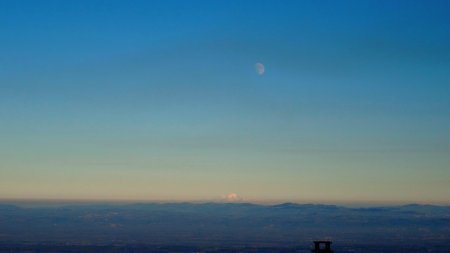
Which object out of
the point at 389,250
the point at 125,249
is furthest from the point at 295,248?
the point at 125,249

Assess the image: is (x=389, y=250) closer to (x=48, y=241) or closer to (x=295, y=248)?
(x=295, y=248)

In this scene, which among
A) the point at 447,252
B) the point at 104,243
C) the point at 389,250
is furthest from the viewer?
the point at 104,243

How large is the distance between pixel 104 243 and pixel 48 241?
20.5 meters

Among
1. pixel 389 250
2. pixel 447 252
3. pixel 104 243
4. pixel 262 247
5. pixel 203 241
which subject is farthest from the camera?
pixel 203 241

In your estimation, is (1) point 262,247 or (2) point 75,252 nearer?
(2) point 75,252

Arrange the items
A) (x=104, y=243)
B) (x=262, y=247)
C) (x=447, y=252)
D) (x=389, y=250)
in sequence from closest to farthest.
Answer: (x=447, y=252) → (x=389, y=250) → (x=262, y=247) → (x=104, y=243)

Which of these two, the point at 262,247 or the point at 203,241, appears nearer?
the point at 262,247

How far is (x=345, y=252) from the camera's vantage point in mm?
143625

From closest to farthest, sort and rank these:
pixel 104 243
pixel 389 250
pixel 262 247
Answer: pixel 389 250, pixel 262 247, pixel 104 243

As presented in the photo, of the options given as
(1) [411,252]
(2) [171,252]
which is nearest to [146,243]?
(2) [171,252]

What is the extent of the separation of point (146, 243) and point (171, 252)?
1227 inches

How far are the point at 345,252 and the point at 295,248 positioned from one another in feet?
66.8

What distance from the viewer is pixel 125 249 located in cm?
15750

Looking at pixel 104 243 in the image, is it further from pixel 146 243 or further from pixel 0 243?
pixel 0 243
